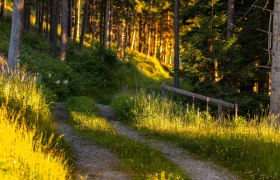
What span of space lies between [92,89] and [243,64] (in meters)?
10.2

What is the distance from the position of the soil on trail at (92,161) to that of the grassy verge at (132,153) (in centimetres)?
20

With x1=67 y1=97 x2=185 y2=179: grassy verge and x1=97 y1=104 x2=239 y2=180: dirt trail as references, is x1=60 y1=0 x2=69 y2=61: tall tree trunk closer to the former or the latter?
x1=67 y1=97 x2=185 y2=179: grassy verge

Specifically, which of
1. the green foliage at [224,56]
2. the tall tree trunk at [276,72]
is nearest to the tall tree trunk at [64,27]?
the green foliage at [224,56]

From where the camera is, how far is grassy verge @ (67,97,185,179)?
20.0ft

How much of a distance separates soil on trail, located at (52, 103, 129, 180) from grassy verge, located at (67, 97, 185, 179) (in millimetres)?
196

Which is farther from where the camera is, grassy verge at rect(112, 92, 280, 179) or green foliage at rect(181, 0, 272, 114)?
green foliage at rect(181, 0, 272, 114)

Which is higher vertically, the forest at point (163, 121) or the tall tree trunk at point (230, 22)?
the tall tree trunk at point (230, 22)

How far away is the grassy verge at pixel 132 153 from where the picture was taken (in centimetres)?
608

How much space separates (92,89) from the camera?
78.0 feet

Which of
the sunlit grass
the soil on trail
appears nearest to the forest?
the soil on trail

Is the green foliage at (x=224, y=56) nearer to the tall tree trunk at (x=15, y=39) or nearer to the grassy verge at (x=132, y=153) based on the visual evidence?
the grassy verge at (x=132, y=153)

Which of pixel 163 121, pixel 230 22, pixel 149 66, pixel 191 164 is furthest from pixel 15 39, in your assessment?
pixel 149 66

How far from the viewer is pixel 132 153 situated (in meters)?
7.46

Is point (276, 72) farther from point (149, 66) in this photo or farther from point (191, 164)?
point (149, 66)
